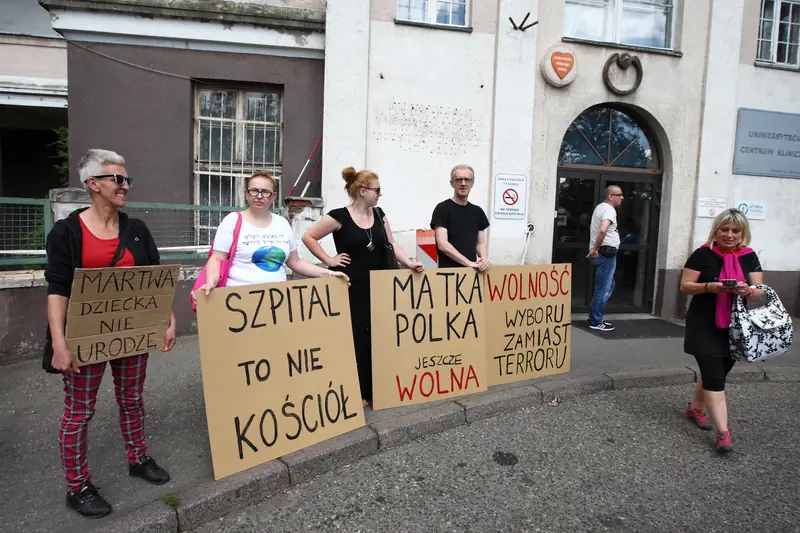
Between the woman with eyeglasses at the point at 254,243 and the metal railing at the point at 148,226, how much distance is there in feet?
9.80

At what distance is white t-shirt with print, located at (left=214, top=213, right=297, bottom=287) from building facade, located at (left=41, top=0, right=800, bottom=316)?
347 cm

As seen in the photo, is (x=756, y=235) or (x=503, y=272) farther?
(x=756, y=235)

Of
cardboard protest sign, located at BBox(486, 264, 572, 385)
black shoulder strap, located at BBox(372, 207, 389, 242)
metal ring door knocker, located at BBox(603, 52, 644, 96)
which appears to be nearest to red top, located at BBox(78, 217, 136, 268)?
black shoulder strap, located at BBox(372, 207, 389, 242)

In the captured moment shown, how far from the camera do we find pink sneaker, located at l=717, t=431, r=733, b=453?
355 cm

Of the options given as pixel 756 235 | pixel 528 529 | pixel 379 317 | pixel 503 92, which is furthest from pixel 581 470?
pixel 756 235

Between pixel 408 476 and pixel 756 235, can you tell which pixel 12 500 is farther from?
pixel 756 235

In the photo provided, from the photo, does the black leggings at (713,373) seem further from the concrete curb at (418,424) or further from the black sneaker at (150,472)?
the black sneaker at (150,472)

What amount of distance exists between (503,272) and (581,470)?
182 cm

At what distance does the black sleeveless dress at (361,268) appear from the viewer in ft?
12.4

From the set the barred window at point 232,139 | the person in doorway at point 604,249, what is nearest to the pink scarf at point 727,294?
the person in doorway at point 604,249

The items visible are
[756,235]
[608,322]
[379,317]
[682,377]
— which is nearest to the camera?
[379,317]

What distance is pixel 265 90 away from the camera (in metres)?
7.21

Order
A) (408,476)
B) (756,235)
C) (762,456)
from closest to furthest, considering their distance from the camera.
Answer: (408,476) < (762,456) < (756,235)

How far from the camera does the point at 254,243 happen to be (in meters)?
3.25
